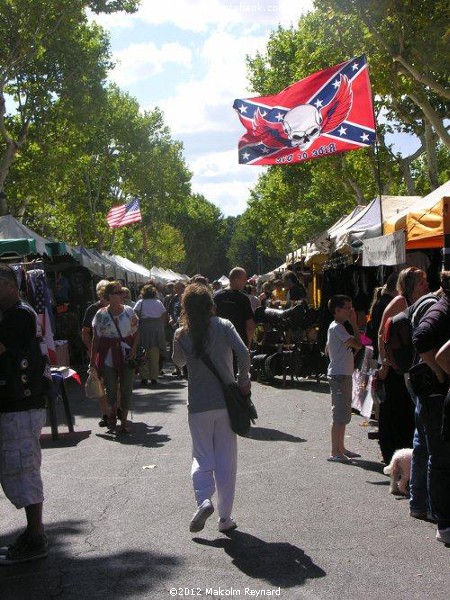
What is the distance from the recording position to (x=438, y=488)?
19.9ft

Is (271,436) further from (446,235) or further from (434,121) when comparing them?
(434,121)

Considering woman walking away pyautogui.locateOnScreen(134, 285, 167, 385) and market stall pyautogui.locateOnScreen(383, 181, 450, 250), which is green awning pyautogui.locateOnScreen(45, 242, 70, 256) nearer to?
woman walking away pyautogui.locateOnScreen(134, 285, 167, 385)

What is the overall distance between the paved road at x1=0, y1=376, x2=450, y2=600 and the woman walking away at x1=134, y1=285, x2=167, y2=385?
6.53 meters

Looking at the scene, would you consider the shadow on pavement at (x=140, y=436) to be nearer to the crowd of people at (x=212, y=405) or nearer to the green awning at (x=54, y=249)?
the crowd of people at (x=212, y=405)

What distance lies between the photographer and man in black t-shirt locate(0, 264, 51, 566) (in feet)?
19.1

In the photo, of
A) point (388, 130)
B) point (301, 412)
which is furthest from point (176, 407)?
point (388, 130)

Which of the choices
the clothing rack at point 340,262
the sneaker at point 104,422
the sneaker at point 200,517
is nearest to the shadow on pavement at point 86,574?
the sneaker at point 200,517

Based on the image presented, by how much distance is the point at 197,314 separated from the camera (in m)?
6.47

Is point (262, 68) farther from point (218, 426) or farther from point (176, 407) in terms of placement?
point (218, 426)

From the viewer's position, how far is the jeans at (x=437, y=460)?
602 cm

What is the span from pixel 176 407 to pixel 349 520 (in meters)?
7.21

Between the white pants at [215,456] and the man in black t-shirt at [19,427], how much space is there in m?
1.11

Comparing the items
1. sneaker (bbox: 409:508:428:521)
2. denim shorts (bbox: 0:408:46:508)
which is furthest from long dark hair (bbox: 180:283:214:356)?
→ sneaker (bbox: 409:508:428:521)

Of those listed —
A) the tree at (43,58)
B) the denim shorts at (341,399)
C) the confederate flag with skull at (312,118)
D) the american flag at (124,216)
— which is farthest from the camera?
the american flag at (124,216)
